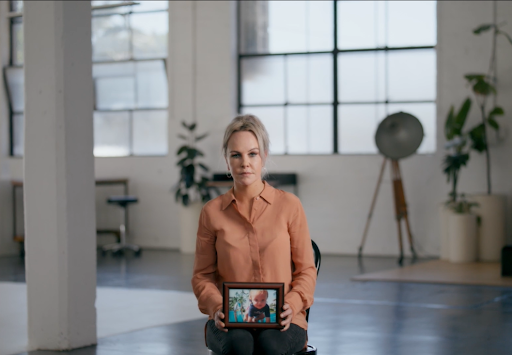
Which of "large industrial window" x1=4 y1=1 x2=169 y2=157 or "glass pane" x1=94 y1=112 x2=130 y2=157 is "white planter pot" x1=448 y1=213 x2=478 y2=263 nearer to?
"large industrial window" x1=4 y1=1 x2=169 y2=157

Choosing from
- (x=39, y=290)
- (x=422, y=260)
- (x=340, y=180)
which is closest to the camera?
(x=39, y=290)

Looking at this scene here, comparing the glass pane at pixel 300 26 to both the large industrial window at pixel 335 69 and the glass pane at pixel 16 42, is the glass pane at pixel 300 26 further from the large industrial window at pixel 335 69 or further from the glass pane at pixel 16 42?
the glass pane at pixel 16 42

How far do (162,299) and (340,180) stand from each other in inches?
149

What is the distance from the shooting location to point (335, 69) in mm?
8961

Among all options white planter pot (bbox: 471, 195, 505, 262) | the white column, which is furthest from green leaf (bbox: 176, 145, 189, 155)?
the white column

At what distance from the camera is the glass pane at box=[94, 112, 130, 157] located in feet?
32.7

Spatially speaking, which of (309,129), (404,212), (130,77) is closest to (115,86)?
(130,77)

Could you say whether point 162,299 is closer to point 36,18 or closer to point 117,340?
point 117,340

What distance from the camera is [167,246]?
963 cm


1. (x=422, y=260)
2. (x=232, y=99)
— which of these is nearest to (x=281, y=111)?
(x=232, y=99)

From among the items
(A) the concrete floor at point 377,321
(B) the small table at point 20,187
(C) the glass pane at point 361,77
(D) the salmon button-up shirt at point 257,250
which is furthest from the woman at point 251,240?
(B) the small table at point 20,187

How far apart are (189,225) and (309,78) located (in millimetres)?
2424

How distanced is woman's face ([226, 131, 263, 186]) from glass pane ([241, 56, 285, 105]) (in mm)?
6984

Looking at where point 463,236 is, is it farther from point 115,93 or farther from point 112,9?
point 112,9
